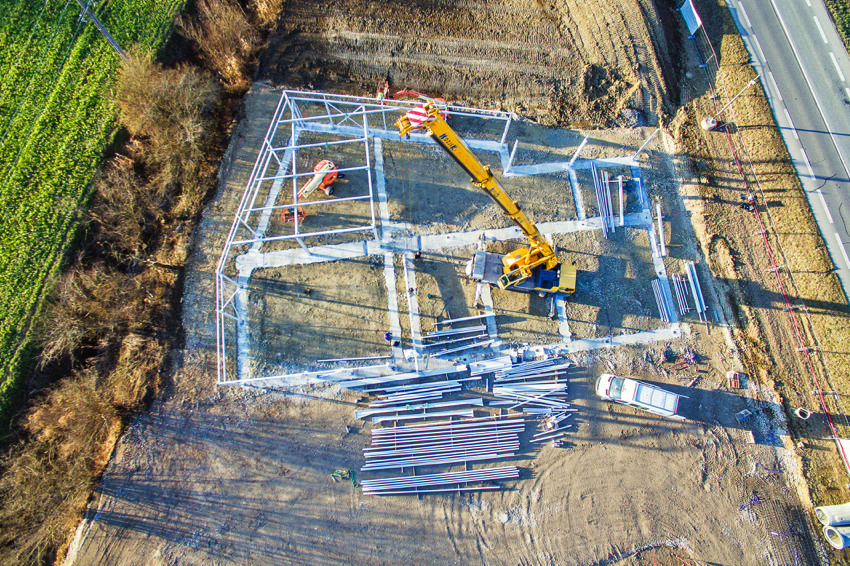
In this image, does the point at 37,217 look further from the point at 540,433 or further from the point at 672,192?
the point at 672,192

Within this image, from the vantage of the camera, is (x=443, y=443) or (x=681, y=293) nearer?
(x=443, y=443)

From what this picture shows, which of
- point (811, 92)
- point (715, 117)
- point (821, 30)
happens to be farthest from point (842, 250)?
point (821, 30)

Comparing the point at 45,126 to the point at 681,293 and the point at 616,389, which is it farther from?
the point at 681,293

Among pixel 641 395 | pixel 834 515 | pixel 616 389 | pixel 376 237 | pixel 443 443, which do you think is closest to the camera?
pixel 834 515

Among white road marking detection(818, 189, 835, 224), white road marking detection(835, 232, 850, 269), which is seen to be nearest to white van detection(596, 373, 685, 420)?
white road marking detection(835, 232, 850, 269)

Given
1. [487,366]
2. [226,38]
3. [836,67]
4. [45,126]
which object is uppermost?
[226,38]

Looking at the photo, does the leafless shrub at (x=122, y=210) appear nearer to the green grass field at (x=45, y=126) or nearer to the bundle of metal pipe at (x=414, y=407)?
the green grass field at (x=45, y=126)

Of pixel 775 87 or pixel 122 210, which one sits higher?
pixel 775 87

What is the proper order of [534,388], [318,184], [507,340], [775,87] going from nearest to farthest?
[534,388]
[507,340]
[318,184]
[775,87]
